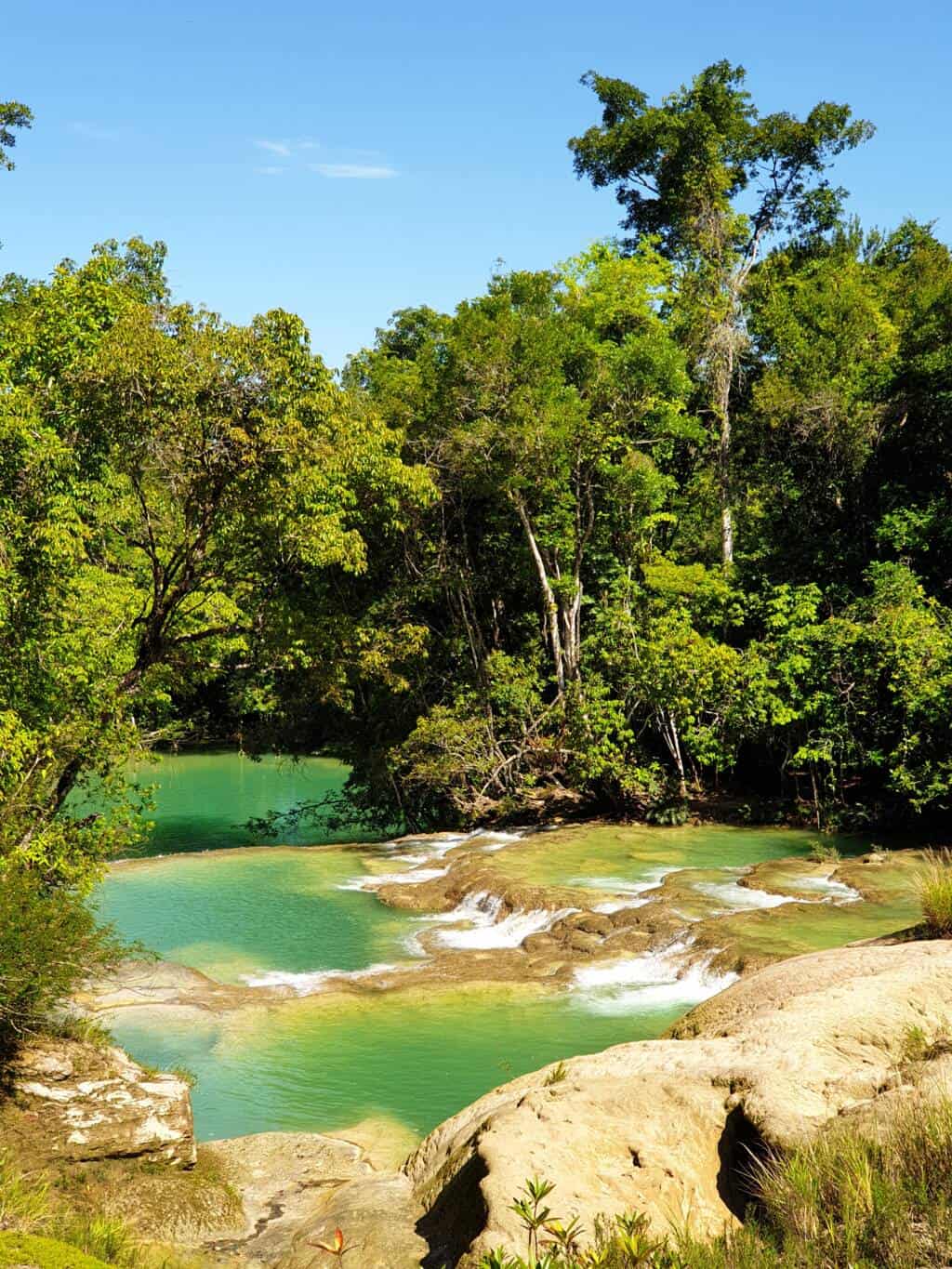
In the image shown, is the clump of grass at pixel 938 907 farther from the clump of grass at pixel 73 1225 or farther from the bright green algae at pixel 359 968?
the clump of grass at pixel 73 1225

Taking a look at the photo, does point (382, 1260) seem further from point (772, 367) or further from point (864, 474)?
point (772, 367)

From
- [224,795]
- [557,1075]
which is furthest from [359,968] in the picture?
[224,795]

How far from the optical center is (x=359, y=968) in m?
13.2

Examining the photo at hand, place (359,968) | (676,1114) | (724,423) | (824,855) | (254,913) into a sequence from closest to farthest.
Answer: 1. (676,1114)
2. (359,968)
3. (254,913)
4. (824,855)
5. (724,423)

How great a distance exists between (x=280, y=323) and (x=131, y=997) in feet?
25.8

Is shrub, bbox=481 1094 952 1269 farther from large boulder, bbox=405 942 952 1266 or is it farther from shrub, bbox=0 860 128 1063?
shrub, bbox=0 860 128 1063

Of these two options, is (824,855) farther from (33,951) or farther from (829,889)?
(33,951)

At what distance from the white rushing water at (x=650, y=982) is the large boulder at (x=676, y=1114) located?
467 cm

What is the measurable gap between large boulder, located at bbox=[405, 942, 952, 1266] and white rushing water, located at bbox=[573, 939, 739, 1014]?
4.67 m

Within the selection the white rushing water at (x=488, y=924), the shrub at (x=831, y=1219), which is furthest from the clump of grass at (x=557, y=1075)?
the white rushing water at (x=488, y=924)

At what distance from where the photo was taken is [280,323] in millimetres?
12422

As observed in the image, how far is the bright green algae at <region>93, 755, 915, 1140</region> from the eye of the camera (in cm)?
986

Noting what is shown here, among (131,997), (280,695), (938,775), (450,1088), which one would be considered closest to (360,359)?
(280,695)

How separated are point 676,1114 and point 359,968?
26.3 ft
